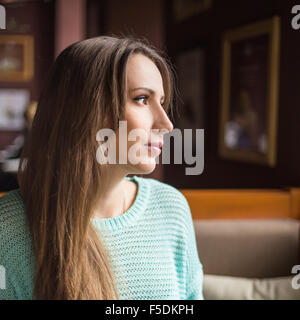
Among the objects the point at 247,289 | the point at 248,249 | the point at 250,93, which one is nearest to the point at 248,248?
the point at 248,249

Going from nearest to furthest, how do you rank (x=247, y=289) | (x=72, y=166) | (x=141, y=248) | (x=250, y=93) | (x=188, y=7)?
1. (x=72, y=166)
2. (x=141, y=248)
3. (x=247, y=289)
4. (x=250, y=93)
5. (x=188, y=7)

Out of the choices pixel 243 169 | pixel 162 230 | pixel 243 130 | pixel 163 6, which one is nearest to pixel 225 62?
pixel 243 130

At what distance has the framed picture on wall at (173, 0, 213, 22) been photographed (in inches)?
111

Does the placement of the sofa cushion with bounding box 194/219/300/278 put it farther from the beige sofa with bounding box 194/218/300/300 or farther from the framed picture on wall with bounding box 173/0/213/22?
the framed picture on wall with bounding box 173/0/213/22

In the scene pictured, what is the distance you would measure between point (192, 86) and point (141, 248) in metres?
2.25

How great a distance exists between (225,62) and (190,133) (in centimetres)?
61

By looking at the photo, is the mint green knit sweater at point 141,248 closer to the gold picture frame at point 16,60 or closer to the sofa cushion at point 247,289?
the sofa cushion at point 247,289

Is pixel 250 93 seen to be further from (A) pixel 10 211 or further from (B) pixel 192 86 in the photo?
(A) pixel 10 211

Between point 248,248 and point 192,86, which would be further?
point 192,86

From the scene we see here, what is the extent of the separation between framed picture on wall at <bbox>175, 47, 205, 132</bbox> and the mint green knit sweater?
1.83 metres

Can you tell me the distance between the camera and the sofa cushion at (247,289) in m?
1.39

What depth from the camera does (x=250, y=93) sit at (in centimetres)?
230

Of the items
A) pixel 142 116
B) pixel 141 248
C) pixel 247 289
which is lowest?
pixel 247 289

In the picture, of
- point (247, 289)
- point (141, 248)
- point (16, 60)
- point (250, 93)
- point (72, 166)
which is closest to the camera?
point (72, 166)
